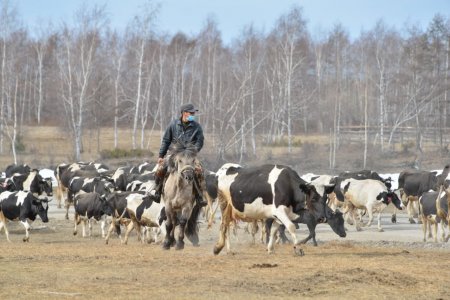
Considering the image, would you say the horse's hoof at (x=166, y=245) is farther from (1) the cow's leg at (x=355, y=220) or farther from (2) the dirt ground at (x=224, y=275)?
(1) the cow's leg at (x=355, y=220)

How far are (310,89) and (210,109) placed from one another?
1433 cm

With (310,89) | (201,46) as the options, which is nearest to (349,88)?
(310,89)

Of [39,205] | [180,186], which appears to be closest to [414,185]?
[39,205]

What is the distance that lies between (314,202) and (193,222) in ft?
8.56

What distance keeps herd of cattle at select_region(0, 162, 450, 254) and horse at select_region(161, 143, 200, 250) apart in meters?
0.51

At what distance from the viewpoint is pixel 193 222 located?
55.1 feet

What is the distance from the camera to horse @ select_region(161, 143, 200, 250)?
15812mm

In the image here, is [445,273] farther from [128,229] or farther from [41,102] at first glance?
[41,102]

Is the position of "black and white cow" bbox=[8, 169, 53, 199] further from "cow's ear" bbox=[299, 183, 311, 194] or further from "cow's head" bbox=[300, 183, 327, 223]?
"cow's ear" bbox=[299, 183, 311, 194]

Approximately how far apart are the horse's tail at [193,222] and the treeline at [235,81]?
39.9 m

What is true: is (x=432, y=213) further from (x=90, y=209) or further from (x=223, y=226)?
(x=90, y=209)

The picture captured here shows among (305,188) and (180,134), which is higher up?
(180,134)

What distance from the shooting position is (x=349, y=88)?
8556cm

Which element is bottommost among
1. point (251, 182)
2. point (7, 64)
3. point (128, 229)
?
point (128, 229)
